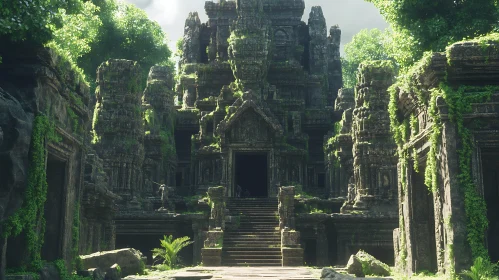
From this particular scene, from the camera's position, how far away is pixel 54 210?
11453 mm

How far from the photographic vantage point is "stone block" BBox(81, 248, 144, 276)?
14.5m

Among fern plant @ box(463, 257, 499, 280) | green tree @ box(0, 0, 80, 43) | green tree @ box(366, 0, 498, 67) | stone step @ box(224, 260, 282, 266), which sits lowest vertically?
stone step @ box(224, 260, 282, 266)

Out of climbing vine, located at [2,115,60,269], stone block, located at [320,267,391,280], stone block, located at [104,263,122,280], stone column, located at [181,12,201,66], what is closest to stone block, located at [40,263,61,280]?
climbing vine, located at [2,115,60,269]

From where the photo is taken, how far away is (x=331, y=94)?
40000 millimetres

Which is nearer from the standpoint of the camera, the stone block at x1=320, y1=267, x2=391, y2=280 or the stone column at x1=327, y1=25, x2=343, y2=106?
the stone block at x1=320, y1=267, x2=391, y2=280

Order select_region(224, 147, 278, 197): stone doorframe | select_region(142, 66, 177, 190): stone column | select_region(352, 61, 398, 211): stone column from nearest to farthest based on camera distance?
select_region(352, 61, 398, 211): stone column, select_region(224, 147, 278, 197): stone doorframe, select_region(142, 66, 177, 190): stone column

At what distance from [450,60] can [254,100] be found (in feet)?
61.9

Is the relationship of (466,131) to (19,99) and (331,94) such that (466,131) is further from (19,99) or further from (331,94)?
(331,94)

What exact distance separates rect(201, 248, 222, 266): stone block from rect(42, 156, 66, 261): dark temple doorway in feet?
29.3

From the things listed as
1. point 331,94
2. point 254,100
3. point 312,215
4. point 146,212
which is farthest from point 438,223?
point 331,94

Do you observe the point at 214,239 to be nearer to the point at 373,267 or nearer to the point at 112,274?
the point at 373,267

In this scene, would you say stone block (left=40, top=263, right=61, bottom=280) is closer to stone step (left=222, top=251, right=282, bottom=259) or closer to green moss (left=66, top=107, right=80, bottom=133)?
green moss (left=66, top=107, right=80, bottom=133)

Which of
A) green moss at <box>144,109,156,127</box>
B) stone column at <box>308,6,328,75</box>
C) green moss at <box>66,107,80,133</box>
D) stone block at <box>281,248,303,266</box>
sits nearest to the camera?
green moss at <box>66,107,80,133</box>

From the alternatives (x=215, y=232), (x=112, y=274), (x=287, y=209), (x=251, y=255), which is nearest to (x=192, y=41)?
(x=287, y=209)
